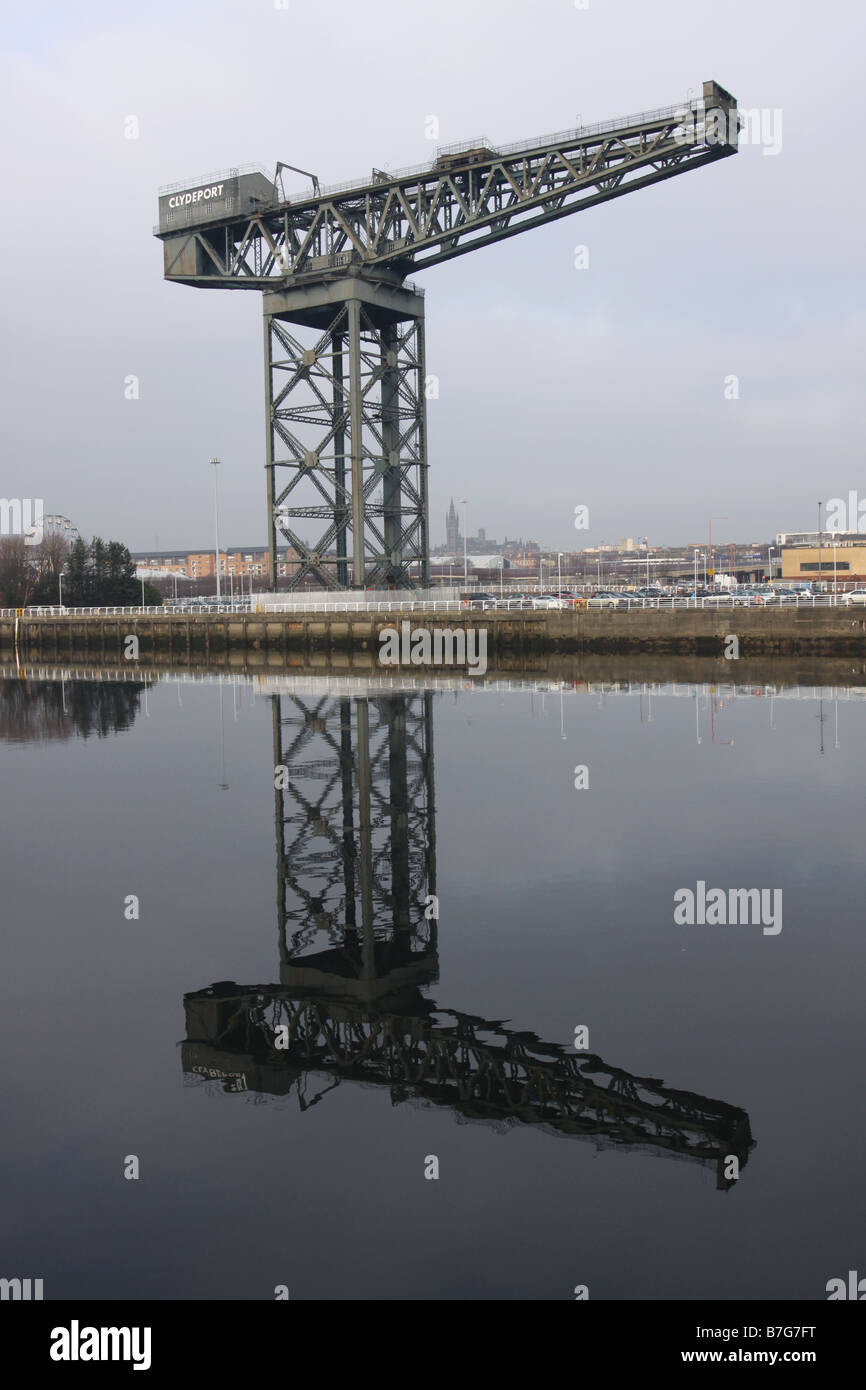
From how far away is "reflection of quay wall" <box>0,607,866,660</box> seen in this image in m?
47.6

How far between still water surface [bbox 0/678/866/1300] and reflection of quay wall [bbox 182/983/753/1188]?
1.2 inches

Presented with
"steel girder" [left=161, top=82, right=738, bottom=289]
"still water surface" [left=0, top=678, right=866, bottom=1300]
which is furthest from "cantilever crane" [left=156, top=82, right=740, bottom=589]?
"still water surface" [left=0, top=678, right=866, bottom=1300]

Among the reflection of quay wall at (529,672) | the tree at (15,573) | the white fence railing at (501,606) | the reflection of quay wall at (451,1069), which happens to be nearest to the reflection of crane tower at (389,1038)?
the reflection of quay wall at (451,1069)

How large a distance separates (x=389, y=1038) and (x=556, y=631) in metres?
45.2

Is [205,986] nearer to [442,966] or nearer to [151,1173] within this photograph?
[442,966]

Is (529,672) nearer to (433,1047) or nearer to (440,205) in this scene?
(440,205)

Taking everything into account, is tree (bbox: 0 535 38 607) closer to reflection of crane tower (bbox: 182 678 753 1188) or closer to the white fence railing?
the white fence railing

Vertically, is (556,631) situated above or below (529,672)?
above

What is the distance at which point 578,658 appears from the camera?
174 ft

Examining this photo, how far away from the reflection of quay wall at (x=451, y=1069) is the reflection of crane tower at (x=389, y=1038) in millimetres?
13

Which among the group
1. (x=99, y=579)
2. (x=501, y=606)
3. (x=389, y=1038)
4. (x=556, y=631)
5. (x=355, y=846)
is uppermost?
(x=99, y=579)

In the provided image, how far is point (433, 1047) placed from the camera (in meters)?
9.29

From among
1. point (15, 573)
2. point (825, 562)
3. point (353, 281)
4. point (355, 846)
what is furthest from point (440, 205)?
point (825, 562)

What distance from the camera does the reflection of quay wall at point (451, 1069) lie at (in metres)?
7.79
